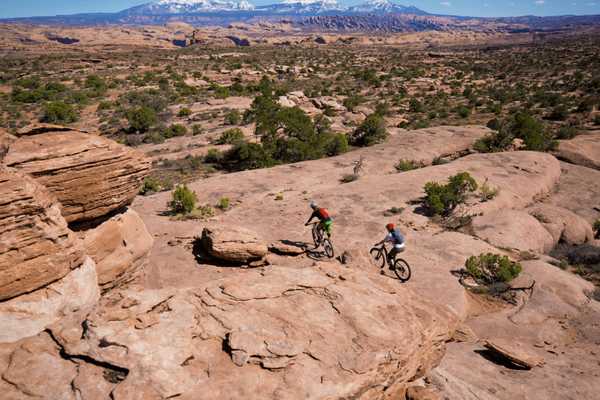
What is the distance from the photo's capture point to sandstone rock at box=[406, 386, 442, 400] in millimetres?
5874

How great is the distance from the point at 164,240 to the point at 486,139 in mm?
22267

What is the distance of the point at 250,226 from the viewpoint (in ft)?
46.8

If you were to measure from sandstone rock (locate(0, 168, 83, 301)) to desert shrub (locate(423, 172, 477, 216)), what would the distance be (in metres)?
13.3

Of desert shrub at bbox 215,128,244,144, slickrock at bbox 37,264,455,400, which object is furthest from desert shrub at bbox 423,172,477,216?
desert shrub at bbox 215,128,244,144

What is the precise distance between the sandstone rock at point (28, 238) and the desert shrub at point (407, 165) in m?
17.8

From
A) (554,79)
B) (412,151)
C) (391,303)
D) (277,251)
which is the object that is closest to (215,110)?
(412,151)

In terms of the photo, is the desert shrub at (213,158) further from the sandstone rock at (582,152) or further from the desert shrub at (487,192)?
the sandstone rock at (582,152)

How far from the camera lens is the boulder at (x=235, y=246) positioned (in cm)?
1077

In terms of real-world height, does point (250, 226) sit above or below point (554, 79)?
below

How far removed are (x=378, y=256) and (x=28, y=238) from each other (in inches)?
354

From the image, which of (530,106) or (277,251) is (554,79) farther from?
(277,251)

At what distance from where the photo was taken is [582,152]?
2339cm

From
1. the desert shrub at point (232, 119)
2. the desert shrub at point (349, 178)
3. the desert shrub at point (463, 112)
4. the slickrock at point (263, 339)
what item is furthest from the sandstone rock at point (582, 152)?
the desert shrub at point (232, 119)

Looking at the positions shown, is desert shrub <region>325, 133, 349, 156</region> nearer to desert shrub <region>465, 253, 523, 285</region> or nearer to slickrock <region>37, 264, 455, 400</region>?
desert shrub <region>465, 253, 523, 285</region>
